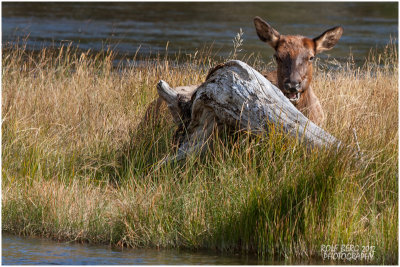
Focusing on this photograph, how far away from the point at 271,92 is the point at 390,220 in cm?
181

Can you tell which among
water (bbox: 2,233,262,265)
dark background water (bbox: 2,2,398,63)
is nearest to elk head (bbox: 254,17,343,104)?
water (bbox: 2,233,262,265)

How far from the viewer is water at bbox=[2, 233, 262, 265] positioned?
6055mm

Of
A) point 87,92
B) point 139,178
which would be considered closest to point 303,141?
point 139,178

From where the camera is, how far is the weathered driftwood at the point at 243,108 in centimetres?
722

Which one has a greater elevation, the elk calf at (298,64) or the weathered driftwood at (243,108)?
the elk calf at (298,64)

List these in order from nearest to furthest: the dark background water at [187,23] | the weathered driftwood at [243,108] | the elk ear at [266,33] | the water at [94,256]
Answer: the water at [94,256], the weathered driftwood at [243,108], the elk ear at [266,33], the dark background water at [187,23]

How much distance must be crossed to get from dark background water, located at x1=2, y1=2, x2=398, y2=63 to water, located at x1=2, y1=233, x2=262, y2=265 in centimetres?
1021

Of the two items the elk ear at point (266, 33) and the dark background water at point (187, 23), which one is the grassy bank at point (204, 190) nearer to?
the elk ear at point (266, 33)

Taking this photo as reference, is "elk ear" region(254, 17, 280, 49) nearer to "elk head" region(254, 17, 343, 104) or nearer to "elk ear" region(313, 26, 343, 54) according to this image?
"elk head" region(254, 17, 343, 104)

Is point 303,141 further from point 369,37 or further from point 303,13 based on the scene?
point 303,13

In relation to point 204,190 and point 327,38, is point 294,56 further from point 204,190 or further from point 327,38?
point 204,190

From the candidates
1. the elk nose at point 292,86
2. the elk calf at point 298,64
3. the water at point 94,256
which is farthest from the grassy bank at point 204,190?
the elk nose at point 292,86

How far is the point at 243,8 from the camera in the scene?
2725 centimetres

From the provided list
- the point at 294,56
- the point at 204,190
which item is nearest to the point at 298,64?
the point at 294,56
